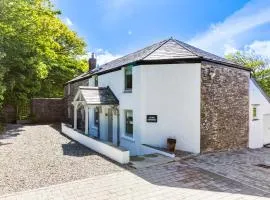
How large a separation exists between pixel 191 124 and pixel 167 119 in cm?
137

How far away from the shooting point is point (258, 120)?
62.0 feet

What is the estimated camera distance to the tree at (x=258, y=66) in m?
38.0

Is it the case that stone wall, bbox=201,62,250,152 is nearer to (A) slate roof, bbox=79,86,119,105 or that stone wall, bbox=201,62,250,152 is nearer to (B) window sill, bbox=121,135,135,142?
(B) window sill, bbox=121,135,135,142

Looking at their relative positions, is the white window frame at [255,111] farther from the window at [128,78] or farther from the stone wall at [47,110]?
the stone wall at [47,110]

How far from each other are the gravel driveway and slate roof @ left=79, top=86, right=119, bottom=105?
9.97 feet

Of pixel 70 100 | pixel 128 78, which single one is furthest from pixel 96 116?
pixel 70 100

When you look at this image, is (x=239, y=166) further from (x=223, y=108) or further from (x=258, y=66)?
(x=258, y=66)

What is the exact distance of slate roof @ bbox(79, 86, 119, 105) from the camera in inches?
675

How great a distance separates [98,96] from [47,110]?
15.8m

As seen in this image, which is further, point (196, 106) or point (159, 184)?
point (196, 106)

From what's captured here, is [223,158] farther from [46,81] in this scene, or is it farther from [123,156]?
[46,81]

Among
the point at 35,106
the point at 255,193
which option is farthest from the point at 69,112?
the point at 255,193

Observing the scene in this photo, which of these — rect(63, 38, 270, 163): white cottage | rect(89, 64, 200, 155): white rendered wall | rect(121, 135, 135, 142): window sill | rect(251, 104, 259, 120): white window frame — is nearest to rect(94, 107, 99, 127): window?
rect(63, 38, 270, 163): white cottage

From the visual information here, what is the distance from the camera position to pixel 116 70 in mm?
18156
